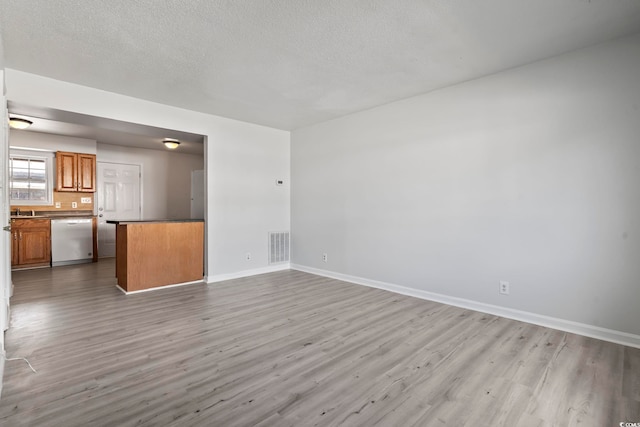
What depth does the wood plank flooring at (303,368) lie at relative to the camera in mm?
1745

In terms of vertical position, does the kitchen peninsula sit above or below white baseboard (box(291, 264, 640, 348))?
above

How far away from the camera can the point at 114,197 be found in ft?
23.6

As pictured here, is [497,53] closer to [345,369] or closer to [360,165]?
[360,165]

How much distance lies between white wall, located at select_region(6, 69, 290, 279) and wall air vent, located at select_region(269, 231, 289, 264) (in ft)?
0.43

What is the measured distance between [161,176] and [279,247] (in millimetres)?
4208

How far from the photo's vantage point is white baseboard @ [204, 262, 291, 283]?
15.9 feet

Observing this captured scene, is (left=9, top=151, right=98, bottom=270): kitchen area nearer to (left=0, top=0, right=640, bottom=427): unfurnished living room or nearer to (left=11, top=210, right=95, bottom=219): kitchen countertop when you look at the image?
(left=11, top=210, right=95, bottom=219): kitchen countertop

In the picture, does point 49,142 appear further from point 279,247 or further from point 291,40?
point 291,40

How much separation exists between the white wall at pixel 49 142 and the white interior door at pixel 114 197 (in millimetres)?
Answer: 522

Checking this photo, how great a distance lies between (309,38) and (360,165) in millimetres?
2319

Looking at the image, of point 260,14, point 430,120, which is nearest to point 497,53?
point 430,120

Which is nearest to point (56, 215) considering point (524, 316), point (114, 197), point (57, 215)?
point (57, 215)

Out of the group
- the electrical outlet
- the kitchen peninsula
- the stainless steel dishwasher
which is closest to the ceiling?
the kitchen peninsula

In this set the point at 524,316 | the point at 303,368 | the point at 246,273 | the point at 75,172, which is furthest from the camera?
the point at 75,172
